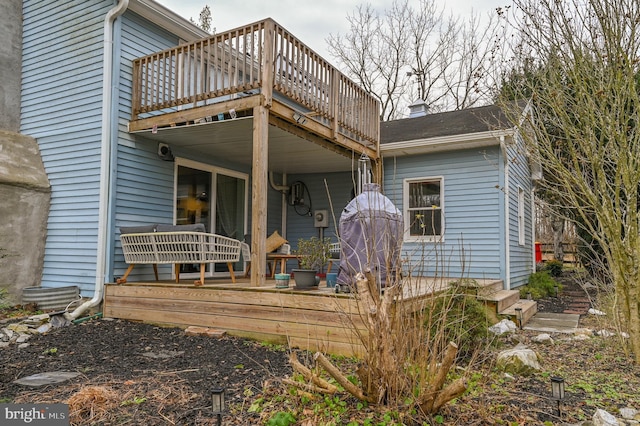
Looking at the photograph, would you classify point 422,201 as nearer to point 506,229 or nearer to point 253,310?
point 506,229

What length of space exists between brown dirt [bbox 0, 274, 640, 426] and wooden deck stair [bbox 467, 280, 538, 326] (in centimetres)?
114

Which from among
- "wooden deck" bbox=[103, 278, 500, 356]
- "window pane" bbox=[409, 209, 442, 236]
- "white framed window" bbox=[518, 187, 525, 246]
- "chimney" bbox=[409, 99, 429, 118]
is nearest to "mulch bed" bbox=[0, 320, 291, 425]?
"wooden deck" bbox=[103, 278, 500, 356]

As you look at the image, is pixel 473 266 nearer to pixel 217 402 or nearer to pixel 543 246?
pixel 217 402

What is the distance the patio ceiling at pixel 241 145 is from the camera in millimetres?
6125

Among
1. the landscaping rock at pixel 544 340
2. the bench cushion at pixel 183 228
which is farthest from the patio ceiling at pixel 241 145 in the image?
the landscaping rock at pixel 544 340

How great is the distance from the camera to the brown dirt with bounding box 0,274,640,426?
9.00 feet

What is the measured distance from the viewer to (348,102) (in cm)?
749

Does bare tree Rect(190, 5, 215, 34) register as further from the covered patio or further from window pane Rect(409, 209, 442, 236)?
window pane Rect(409, 209, 442, 236)

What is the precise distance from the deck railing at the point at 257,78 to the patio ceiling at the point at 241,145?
36 centimetres

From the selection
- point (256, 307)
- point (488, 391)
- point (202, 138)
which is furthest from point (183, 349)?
point (202, 138)

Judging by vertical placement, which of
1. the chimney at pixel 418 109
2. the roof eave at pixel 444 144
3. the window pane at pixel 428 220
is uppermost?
the chimney at pixel 418 109

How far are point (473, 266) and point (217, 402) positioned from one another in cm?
667

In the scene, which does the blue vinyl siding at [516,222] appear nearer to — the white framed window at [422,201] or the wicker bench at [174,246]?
the white framed window at [422,201]

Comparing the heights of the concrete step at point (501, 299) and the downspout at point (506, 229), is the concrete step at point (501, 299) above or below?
below
